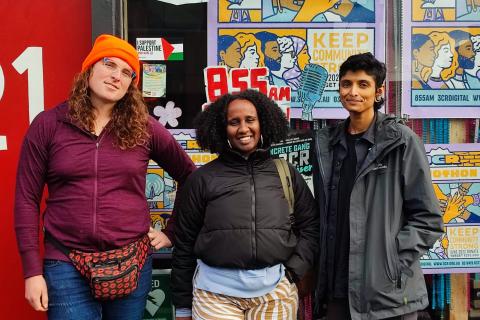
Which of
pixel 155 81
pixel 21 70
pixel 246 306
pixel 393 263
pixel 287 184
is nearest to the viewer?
pixel 393 263

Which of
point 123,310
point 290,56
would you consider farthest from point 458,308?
point 123,310

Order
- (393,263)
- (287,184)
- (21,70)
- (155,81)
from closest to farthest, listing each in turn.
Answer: (393,263)
(287,184)
(21,70)
(155,81)

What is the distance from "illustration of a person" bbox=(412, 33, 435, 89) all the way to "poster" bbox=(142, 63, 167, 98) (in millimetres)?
1656

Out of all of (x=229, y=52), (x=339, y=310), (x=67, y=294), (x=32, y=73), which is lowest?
(x=339, y=310)

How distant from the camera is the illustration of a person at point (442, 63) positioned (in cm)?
334

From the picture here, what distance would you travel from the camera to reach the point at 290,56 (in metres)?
3.35

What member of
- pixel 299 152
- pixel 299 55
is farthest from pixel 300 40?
pixel 299 152

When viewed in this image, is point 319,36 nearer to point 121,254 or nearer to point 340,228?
point 340,228

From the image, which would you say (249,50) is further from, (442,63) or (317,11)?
(442,63)

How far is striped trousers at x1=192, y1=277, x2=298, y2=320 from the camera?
224cm

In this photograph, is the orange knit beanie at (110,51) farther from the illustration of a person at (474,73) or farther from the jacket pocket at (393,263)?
the illustration of a person at (474,73)

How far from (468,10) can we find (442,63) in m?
0.39

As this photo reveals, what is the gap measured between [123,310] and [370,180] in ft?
4.10

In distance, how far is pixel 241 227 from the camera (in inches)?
87.0
